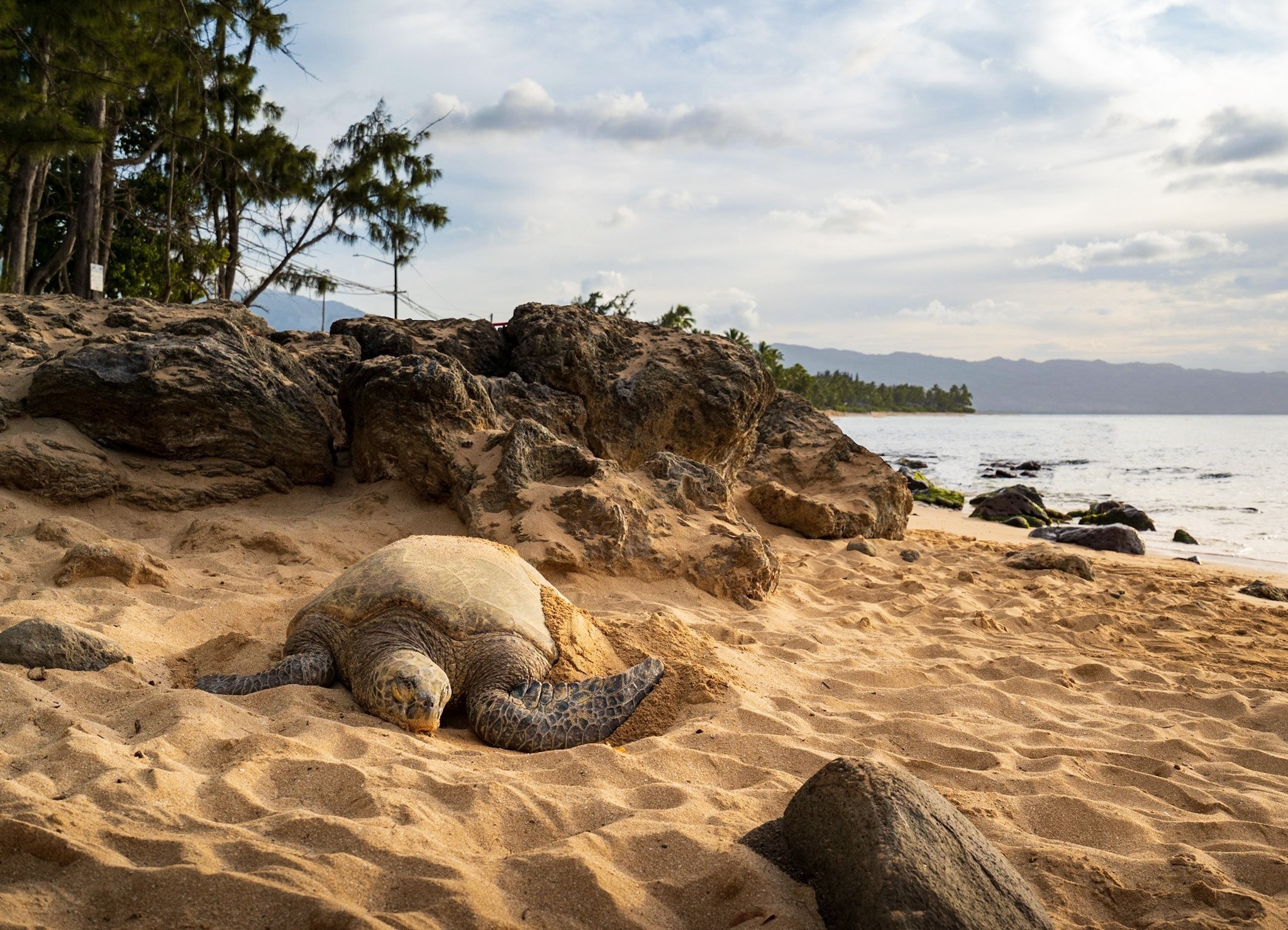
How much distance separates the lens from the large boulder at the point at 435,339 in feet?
29.3

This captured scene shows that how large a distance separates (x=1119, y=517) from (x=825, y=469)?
26.3 feet

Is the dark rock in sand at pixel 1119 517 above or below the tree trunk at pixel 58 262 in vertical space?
below

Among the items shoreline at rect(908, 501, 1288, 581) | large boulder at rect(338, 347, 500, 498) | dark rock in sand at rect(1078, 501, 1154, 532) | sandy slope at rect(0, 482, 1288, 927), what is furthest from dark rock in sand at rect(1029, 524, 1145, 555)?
large boulder at rect(338, 347, 500, 498)

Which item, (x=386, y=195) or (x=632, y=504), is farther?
(x=386, y=195)

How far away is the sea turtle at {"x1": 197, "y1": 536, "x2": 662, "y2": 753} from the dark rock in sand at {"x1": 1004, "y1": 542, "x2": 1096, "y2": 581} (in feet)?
20.3

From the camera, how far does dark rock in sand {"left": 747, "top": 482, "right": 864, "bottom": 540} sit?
31.0 feet

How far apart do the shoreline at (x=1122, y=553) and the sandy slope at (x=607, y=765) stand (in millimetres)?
5171

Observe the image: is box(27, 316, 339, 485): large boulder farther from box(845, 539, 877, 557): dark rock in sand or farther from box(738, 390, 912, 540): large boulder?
box(738, 390, 912, 540): large boulder

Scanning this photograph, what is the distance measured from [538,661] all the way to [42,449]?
15.4ft

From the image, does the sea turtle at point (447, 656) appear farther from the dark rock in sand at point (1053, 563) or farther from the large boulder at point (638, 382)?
the dark rock in sand at point (1053, 563)

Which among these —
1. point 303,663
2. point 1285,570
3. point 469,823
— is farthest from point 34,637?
point 1285,570

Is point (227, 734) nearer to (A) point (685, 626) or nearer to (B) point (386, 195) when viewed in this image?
(A) point (685, 626)

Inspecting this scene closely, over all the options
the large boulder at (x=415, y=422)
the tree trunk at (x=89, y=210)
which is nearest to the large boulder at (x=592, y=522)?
the large boulder at (x=415, y=422)

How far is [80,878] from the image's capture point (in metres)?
2.06
